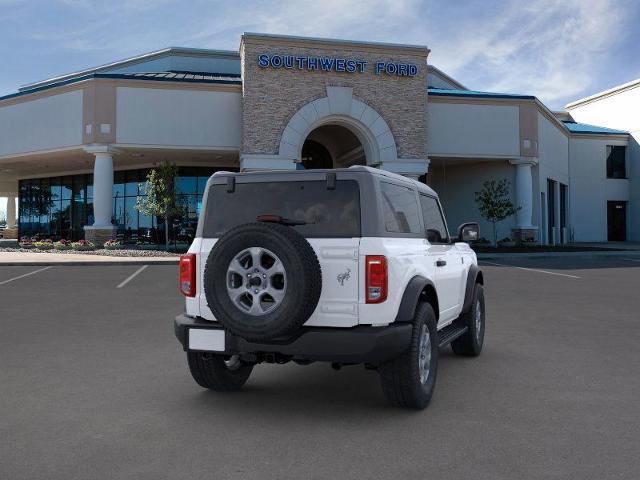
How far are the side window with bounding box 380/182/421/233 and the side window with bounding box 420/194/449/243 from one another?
23cm

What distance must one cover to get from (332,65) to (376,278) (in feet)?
84.0

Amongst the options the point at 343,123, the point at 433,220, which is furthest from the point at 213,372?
the point at 343,123

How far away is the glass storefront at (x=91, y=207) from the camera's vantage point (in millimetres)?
34844

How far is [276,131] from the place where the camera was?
2845cm

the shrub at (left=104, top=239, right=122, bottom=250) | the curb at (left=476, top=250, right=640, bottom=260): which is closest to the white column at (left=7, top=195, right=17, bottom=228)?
the shrub at (left=104, top=239, right=122, bottom=250)

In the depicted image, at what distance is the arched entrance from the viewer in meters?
33.5

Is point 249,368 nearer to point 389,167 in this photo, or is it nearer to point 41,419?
point 41,419

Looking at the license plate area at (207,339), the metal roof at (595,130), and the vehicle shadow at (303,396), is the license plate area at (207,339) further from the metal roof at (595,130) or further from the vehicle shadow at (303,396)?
the metal roof at (595,130)

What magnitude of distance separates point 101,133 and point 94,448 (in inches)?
1069

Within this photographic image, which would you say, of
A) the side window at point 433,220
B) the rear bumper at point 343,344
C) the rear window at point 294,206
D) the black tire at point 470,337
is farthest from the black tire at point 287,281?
the black tire at point 470,337

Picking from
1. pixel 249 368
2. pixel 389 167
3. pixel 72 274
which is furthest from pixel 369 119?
pixel 249 368

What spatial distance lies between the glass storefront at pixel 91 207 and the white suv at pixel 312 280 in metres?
25.2

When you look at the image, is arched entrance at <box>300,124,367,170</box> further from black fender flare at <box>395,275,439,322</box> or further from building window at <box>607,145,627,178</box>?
black fender flare at <box>395,275,439,322</box>

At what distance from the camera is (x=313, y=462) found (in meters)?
3.73
